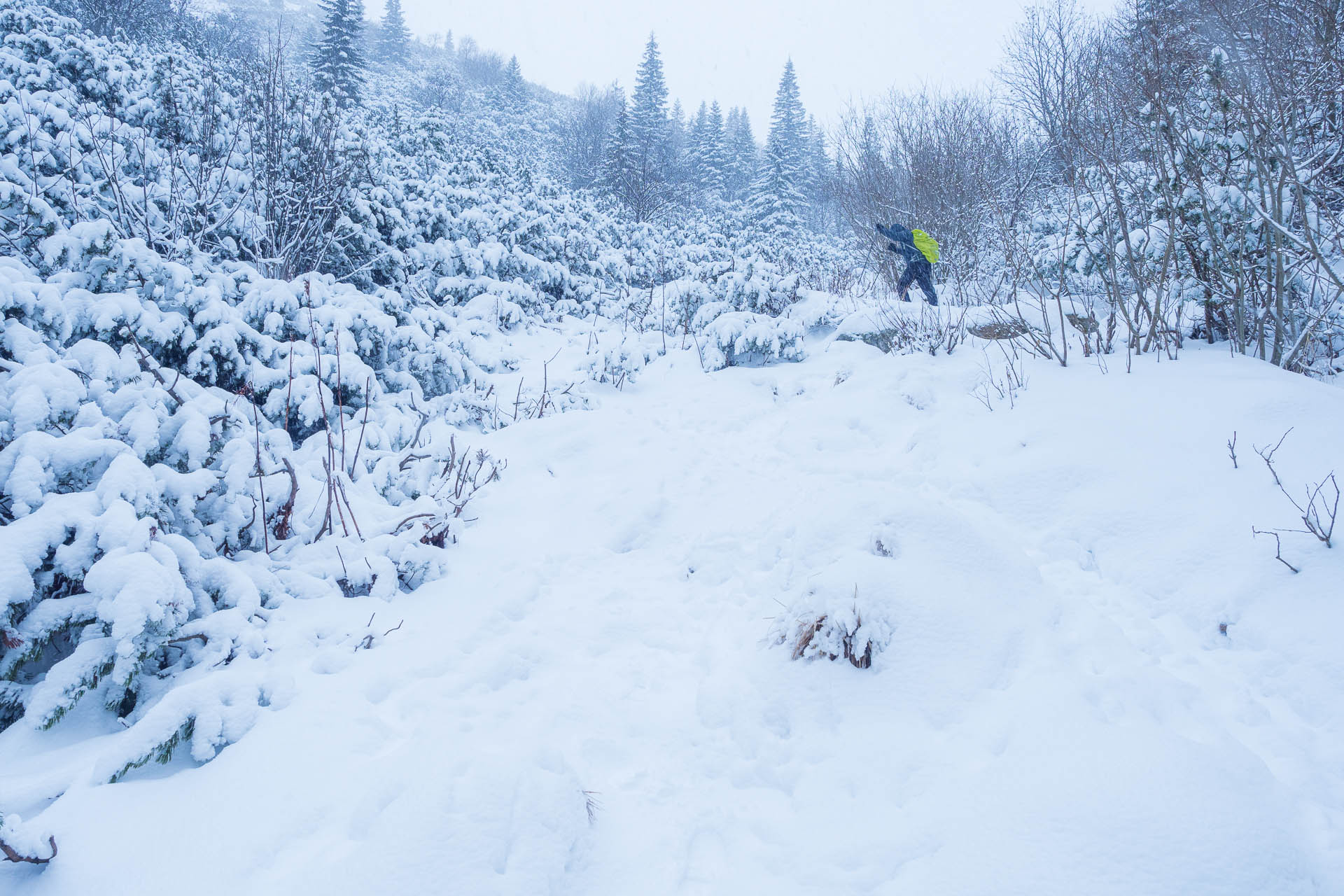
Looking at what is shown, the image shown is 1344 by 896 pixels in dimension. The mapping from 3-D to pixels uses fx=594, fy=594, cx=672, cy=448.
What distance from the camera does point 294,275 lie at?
276 inches

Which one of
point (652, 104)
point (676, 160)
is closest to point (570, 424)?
point (652, 104)

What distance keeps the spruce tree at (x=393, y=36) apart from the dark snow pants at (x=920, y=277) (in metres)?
54.0

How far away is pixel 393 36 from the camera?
48.3 meters

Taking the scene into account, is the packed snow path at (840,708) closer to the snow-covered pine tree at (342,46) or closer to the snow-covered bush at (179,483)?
the snow-covered bush at (179,483)

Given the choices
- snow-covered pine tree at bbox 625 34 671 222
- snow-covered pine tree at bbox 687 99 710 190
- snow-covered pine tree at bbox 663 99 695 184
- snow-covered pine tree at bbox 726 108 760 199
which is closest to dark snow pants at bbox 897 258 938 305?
snow-covered pine tree at bbox 625 34 671 222

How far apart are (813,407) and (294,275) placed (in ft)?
20.3

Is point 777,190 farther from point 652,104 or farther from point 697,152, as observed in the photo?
point 697,152

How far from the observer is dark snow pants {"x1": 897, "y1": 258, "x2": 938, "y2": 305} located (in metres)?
9.02

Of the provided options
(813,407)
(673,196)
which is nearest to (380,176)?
(813,407)

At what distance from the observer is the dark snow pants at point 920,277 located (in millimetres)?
9016

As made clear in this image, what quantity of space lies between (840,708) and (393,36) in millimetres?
62046

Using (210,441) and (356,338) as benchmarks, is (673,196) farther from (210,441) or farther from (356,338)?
(210,441)

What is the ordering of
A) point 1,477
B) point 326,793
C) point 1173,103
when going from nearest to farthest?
point 326,793 < point 1,477 < point 1173,103

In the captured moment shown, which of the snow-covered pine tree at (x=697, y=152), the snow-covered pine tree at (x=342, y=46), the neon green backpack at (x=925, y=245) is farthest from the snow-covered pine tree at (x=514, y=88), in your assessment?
the neon green backpack at (x=925, y=245)
